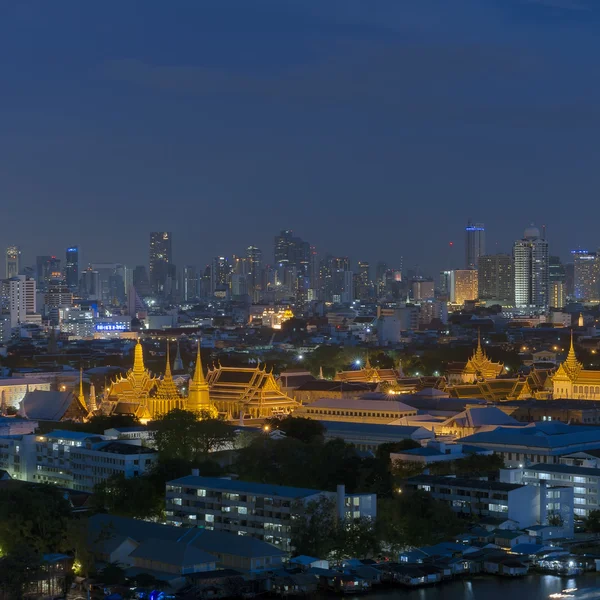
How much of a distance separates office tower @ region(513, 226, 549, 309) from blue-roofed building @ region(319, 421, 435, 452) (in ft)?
303

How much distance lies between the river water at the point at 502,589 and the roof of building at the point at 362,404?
14.4 metres

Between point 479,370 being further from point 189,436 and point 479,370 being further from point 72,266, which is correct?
point 72,266

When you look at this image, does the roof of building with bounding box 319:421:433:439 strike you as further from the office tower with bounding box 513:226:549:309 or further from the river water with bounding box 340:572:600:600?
the office tower with bounding box 513:226:549:309

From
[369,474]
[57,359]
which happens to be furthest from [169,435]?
[57,359]

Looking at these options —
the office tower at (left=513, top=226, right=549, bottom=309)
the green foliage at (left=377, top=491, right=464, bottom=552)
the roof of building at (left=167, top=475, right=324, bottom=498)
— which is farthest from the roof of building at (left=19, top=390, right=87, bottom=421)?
the office tower at (left=513, top=226, right=549, bottom=309)

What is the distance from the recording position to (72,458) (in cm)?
2862

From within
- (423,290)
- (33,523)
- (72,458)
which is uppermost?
(423,290)

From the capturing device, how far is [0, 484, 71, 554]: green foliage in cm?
2131

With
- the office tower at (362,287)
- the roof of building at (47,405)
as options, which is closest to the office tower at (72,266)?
the office tower at (362,287)

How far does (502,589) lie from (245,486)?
4665 millimetres

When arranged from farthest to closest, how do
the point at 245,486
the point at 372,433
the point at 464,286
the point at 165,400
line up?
the point at 464,286 < the point at 165,400 < the point at 372,433 < the point at 245,486

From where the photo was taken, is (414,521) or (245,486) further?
(245,486)

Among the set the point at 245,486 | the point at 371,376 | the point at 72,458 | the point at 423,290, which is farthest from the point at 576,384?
the point at 423,290

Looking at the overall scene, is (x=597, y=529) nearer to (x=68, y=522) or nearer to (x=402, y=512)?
(x=402, y=512)
